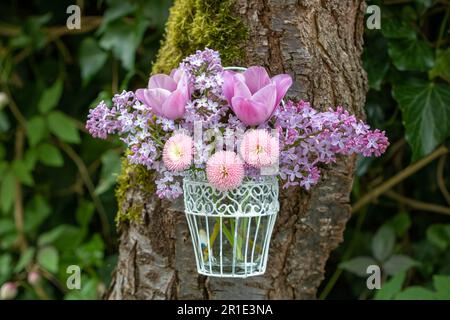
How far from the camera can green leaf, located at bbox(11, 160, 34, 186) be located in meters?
1.87

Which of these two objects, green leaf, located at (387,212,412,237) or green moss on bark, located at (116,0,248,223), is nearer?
green moss on bark, located at (116,0,248,223)

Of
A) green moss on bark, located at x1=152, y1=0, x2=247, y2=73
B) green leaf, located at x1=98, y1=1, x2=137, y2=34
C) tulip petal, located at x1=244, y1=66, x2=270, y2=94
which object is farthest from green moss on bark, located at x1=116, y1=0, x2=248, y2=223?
green leaf, located at x1=98, y1=1, x2=137, y2=34

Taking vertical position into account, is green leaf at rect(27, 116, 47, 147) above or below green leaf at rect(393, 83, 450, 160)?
below

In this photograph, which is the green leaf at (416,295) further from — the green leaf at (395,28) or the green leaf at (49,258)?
the green leaf at (49,258)

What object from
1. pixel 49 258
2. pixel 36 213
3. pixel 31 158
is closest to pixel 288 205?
pixel 49 258

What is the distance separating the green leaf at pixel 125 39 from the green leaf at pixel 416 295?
80cm

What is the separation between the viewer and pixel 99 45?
1.73 m

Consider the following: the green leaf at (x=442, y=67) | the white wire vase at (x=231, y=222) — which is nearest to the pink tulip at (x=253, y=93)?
the white wire vase at (x=231, y=222)

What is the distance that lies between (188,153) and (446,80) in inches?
31.5

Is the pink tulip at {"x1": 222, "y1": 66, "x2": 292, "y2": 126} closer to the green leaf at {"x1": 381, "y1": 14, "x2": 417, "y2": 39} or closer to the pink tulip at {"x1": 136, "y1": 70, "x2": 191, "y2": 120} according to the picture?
the pink tulip at {"x1": 136, "y1": 70, "x2": 191, "y2": 120}

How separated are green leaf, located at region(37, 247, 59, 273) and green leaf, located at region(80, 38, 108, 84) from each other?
483mm

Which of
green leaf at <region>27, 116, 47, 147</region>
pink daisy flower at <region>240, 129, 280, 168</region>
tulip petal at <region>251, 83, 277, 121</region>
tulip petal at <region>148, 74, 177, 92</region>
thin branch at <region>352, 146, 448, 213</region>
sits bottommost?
thin branch at <region>352, 146, 448, 213</region>
